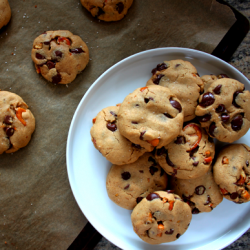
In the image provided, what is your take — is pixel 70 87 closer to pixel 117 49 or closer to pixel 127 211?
pixel 117 49

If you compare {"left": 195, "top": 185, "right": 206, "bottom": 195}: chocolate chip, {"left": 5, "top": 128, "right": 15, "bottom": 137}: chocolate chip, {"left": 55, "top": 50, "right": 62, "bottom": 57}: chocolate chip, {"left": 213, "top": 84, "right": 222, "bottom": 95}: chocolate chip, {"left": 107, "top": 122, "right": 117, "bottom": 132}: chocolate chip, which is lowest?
{"left": 5, "top": 128, "right": 15, "bottom": 137}: chocolate chip

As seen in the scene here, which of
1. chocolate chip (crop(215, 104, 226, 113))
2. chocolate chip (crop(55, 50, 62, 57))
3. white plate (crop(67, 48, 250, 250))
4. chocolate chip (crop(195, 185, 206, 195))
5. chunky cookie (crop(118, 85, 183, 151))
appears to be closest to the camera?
chunky cookie (crop(118, 85, 183, 151))

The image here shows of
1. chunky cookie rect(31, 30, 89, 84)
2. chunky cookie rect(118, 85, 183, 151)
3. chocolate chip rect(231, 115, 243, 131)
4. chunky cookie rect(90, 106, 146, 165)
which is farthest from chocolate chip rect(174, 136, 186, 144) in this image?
chunky cookie rect(31, 30, 89, 84)

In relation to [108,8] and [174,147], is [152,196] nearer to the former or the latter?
[174,147]

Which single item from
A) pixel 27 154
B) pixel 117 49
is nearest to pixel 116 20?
pixel 117 49

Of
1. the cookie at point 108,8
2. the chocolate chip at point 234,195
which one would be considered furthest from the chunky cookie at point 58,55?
the chocolate chip at point 234,195

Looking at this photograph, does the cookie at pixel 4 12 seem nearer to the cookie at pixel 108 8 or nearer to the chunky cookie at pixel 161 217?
the cookie at pixel 108 8

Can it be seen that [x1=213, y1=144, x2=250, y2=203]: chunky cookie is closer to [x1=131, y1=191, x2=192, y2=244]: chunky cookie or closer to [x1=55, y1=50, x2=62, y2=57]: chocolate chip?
[x1=131, y1=191, x2=192, y2=244]: chunky cookie

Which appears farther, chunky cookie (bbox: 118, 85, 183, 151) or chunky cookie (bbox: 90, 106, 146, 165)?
chunky cookie (bbox: 90, 106, 146, 165)
